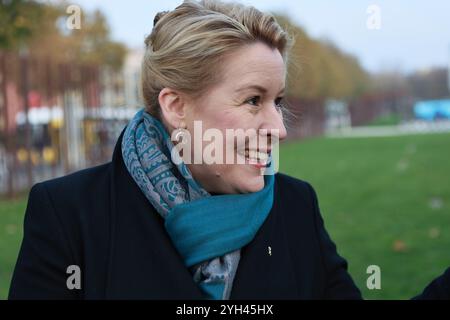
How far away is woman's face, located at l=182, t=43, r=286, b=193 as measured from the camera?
6.26 ft

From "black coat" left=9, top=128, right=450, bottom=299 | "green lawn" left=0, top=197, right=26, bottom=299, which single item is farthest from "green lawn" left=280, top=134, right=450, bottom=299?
"black coat" left=9, top=128, right=450, bottom=299

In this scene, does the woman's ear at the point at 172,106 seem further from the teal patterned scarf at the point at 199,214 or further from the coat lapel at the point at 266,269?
the coat lapel at the point at 266,269

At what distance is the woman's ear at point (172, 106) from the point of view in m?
2.04

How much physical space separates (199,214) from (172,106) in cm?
32

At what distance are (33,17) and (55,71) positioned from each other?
20.9ft

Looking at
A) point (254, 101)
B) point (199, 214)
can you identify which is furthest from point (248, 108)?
point (199, 214)

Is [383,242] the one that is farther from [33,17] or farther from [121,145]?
[121,145]

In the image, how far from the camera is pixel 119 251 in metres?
1.88

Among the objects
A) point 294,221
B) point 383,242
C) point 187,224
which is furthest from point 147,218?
point 383,242

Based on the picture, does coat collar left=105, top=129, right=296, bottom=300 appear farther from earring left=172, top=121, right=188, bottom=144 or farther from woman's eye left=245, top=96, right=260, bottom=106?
woman's eye left=245, top=96, right=260, bottom=106

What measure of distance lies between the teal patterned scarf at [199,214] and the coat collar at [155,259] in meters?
0.03

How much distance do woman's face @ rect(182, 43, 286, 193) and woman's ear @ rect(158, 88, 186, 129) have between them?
87mm

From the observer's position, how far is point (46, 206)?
195 centimetres

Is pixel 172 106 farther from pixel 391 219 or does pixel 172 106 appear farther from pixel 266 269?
pixel 391 219
